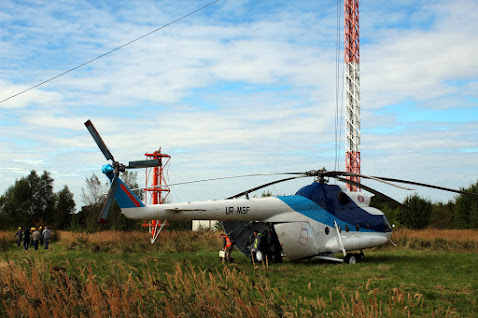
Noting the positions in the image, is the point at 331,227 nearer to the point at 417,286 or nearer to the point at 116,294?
the point at 417,286

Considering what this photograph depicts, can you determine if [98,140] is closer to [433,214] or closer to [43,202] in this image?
[433,214]

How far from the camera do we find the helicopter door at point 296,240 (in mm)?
15406

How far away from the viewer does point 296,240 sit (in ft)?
50.6

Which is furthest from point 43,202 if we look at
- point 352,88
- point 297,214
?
point 297,214

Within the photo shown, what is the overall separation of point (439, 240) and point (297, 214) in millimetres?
Answer: 11080

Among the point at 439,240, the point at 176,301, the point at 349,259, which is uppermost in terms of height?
the point at 176,301

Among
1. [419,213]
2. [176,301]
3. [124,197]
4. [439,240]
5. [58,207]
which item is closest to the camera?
[176,301]

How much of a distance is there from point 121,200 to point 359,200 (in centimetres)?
910

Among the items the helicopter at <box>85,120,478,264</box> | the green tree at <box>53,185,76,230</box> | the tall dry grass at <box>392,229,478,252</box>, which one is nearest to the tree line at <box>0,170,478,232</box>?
the green tree at <box>53,185,76,230</box>

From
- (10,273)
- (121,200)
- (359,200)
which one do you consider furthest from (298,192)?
(10,273)

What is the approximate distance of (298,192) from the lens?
658 inches

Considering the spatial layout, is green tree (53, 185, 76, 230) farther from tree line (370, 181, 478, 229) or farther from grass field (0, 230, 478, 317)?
tree line (370, 181, 478, 229)

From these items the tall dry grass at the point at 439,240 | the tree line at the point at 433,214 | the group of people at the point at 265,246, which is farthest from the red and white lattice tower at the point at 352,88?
the group of people at the point at 265,246

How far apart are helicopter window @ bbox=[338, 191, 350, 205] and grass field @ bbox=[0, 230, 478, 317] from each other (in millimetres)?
2404
